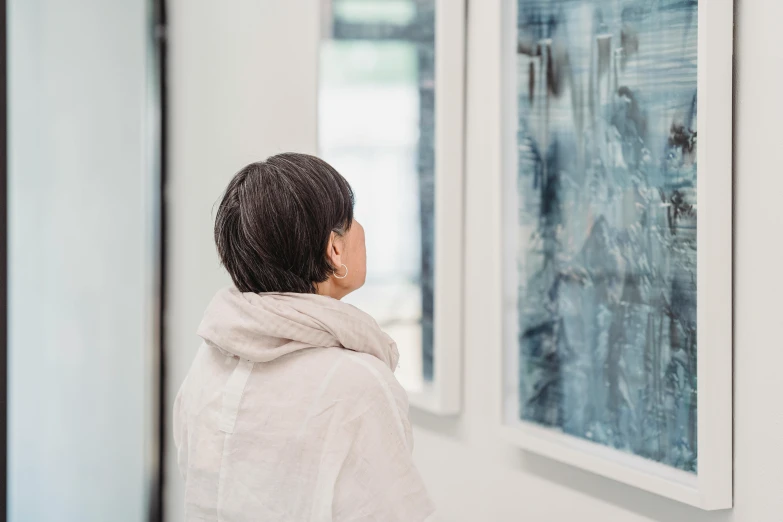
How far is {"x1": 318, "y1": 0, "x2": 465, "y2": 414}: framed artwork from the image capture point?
1589 millimetres

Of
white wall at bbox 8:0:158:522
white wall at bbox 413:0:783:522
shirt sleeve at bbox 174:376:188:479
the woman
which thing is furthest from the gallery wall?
shirt sleeve at bbox 174:376:188:479

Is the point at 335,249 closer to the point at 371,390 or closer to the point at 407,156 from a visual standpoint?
the point at 371,390

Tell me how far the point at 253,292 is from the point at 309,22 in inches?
42.8

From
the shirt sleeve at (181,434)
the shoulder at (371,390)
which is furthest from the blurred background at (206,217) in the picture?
the shirt sleeve at (181,434)

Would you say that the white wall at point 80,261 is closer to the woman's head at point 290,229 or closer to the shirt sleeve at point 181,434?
the shirt sleeve at point 181,434

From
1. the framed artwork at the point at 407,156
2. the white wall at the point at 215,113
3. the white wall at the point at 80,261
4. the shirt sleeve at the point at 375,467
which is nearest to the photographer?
the shirt sleeve at the point at 375,467

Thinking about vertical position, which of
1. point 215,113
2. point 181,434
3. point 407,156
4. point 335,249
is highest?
point 215,113

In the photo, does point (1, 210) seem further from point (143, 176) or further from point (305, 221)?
point (305, 221)

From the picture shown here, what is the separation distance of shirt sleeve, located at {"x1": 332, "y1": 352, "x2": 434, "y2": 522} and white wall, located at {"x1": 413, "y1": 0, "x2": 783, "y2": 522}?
433 millimetres

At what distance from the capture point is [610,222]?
124 cm

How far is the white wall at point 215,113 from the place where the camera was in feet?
6.63

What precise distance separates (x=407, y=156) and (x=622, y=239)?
1.96ft

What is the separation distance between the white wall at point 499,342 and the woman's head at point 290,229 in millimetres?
480

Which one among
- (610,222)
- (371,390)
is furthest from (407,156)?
(371,390)
